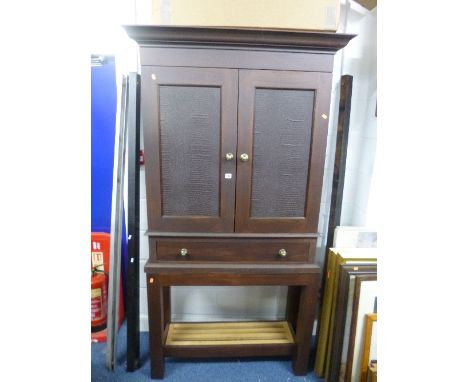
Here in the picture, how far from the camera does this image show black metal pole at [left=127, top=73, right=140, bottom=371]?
1.27m

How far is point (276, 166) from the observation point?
1178 mm

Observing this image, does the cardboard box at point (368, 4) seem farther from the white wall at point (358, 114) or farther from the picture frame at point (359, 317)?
the picture frame at point (359, 317)

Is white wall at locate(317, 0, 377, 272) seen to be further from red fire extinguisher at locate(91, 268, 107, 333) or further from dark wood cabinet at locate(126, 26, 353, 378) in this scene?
red fire extinguisher at locate(91, 268, 107, 333)

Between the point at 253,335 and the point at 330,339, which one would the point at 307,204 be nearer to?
the point at 330,339

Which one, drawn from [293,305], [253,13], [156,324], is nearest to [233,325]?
[293,305]

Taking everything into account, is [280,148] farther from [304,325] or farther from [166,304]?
[166,304]

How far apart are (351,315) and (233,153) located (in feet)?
3.07

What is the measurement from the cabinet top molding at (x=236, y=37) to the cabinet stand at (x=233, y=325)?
958mm

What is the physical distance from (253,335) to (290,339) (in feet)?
0.67

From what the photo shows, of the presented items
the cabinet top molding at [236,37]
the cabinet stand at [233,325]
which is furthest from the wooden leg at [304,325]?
the cabinet top molding at [236,37]

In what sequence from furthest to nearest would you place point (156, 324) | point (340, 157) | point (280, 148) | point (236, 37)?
point (340, 157) → point (156, 324) → point (280, 148) → point (236, 37)

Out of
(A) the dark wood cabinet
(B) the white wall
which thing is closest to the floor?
(A) the dark wood cabinet

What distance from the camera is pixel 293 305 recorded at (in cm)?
159
